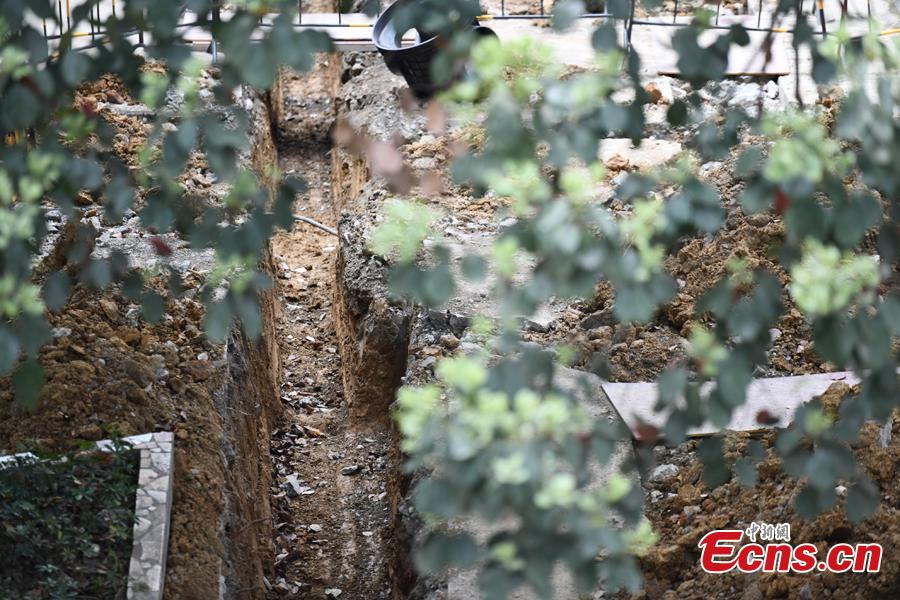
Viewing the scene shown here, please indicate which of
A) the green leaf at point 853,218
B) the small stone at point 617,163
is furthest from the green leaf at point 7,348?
the small stone at point 617,163

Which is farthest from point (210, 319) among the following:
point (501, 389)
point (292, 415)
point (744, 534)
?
point (292, 415)

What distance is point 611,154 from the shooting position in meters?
6.59

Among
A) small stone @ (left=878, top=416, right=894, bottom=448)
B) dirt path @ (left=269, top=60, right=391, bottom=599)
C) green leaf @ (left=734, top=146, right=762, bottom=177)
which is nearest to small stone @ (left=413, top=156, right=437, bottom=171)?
dirt path @ (left=269, top=60, right=391, bottom=599)

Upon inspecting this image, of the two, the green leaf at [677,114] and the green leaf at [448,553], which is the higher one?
the green leaf at [677,114]

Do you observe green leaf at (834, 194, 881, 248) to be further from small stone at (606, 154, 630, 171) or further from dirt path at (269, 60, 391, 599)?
small stone at (606, 154, 630, 171)

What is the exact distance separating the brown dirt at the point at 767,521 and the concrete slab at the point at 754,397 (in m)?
0.11

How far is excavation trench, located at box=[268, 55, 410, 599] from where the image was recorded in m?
5.38

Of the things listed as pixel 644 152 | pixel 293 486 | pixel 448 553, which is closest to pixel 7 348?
pixel 448 553

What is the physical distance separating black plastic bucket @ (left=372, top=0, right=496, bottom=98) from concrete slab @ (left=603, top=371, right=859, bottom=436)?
9.25 ft

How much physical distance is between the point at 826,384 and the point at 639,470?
0.84 m

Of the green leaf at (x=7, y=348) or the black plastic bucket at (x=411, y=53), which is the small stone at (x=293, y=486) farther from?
the green leaf at (x=7, y=348)

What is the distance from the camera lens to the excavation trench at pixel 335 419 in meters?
5.38

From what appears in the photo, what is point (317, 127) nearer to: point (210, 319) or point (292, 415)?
point (292, 415)

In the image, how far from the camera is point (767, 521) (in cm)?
393
